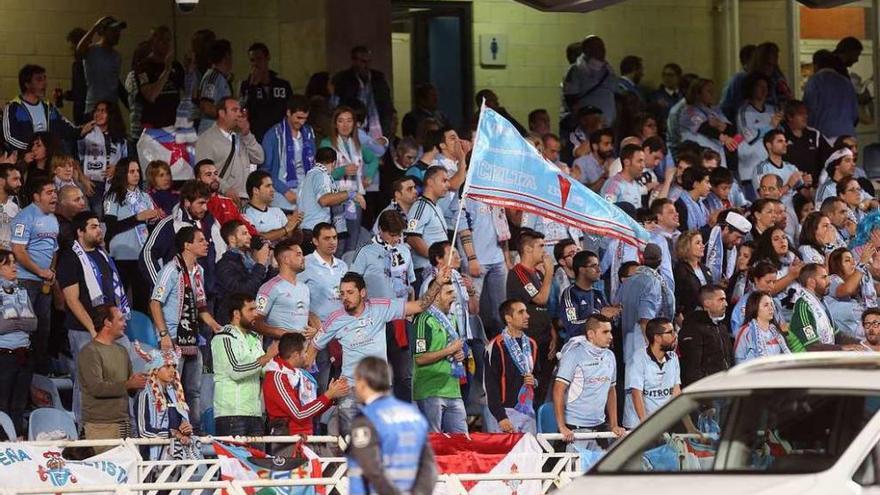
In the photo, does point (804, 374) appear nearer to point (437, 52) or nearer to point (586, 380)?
point (586, 380)

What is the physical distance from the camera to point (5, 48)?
862 inches

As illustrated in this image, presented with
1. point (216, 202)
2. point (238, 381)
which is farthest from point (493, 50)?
point (238, 381)

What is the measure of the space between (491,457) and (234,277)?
11.1 feet

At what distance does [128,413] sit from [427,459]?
19.4 feet

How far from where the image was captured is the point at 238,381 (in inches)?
537

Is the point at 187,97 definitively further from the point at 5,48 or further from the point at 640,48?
the point at 640,48

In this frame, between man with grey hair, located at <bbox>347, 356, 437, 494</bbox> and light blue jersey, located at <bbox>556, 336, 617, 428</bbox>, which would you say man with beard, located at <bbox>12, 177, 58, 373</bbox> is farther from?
man with grey hair, located at <bbox>347, 356, 437, 494</bbox>

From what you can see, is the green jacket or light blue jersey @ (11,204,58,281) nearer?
the green jacket

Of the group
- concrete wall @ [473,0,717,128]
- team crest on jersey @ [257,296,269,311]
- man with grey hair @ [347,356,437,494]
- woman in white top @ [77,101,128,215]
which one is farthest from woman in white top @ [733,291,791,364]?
concrete wall @ [473,0,717,128]

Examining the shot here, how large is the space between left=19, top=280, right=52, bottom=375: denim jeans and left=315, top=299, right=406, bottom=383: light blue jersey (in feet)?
7.92

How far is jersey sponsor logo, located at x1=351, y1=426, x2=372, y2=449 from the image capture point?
8.08 meters

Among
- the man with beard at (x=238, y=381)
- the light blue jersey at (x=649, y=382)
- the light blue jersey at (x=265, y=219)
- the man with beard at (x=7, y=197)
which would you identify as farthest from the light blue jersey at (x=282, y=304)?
the light blue jersey at (x=649, y=382)

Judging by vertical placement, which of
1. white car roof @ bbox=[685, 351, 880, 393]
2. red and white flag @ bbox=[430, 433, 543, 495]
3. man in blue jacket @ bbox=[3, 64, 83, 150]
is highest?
man in blue jacket @ bbox=[3, 64, 83, 150]

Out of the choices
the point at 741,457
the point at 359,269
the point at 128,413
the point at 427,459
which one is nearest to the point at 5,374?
the point at 128,413
